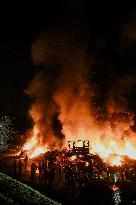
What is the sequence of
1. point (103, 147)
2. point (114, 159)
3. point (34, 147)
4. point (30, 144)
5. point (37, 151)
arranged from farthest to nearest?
point (30, 144), point (103, 147), point (34, 147), point (37, 151), point (114, 159)

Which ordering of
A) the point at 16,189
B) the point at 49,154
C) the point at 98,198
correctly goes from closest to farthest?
the point at 16,189 < the point at 98,198 < the point at 49,154

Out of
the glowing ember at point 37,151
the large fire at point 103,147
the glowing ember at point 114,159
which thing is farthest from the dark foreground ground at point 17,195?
the large fire at point 103,147

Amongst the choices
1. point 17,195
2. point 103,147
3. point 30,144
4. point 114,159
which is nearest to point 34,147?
point 30,144

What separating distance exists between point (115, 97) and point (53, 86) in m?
12.2

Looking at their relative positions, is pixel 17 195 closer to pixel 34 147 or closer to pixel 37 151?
pixel 37 151

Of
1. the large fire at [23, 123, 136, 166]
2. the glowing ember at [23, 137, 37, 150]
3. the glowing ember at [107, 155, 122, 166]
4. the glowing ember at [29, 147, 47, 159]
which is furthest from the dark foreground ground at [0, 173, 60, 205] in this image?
the glowing ember at [23, 137, 37, 150]

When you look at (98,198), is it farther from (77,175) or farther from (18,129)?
(18,129)

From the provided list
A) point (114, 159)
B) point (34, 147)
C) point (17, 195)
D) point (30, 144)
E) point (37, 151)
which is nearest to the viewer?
point (17, 195)

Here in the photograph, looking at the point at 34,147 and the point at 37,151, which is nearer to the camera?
the point at 37,151

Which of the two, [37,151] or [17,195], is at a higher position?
[37,151]

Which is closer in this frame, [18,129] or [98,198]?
[98,198]

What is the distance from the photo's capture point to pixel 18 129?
49.2m

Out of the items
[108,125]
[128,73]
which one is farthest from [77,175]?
[128,73]

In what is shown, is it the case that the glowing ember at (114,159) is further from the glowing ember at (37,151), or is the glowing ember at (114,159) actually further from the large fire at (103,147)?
the glowing ember at (37,151)
